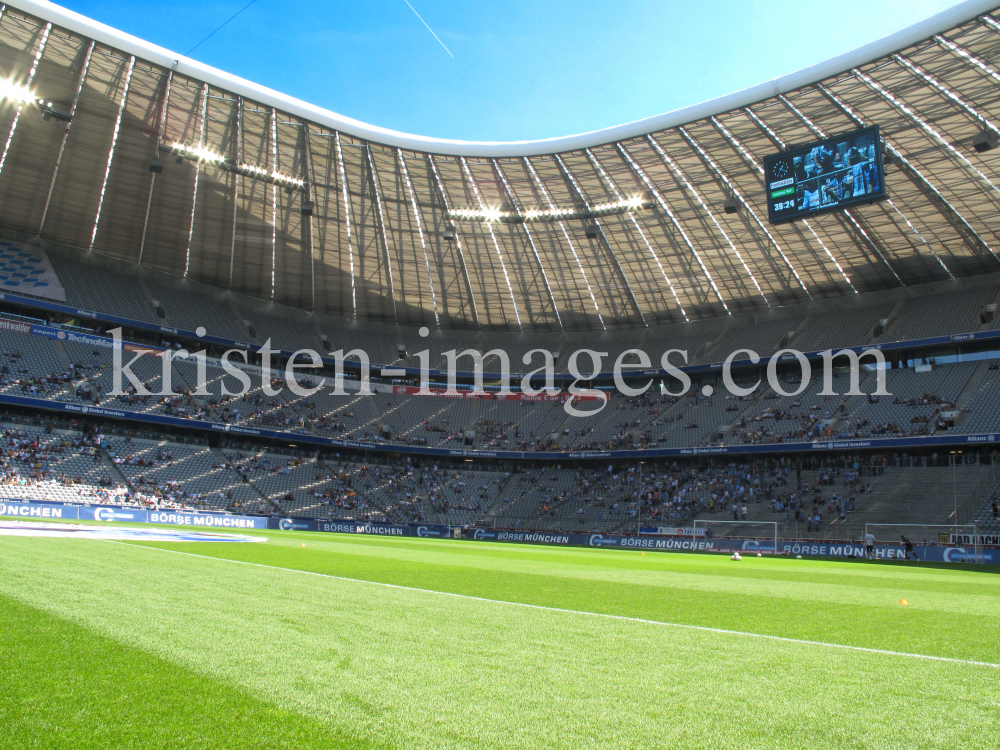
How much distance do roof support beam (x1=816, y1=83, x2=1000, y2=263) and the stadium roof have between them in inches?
6.1

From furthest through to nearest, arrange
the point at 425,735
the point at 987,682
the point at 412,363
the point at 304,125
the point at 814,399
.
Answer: the point at 412,363, the point at 814,399, the point at 304,125, the point at 987,682, the point at 425,735

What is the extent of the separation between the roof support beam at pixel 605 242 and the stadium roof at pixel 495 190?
162mm

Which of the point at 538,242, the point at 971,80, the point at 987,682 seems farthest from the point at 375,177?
the point at 987,682

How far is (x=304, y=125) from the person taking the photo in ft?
133

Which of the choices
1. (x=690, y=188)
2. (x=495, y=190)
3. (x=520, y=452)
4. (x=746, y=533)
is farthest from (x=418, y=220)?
(x=746, y=533)

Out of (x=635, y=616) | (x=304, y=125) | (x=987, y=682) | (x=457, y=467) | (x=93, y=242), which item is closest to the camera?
(x=987, y=682)

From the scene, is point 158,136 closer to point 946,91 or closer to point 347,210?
point 347,210

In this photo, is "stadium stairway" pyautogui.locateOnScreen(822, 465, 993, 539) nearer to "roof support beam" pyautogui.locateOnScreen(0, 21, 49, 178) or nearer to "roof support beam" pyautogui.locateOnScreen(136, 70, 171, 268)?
"roof support beam" pyautogui.locateOnScreen(136, 70, 171, 268)

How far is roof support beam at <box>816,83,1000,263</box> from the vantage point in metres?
36.2

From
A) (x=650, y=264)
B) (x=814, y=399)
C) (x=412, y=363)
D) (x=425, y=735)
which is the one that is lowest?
(x=425, y=735)

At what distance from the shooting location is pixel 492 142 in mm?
42812

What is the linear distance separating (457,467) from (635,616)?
176 feet

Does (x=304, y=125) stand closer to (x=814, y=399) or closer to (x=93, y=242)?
(x=93, y=242)

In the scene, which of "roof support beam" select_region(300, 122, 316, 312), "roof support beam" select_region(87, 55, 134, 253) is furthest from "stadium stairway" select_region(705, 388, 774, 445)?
"roof support beam" select_region(87, 55, 134, 253)
